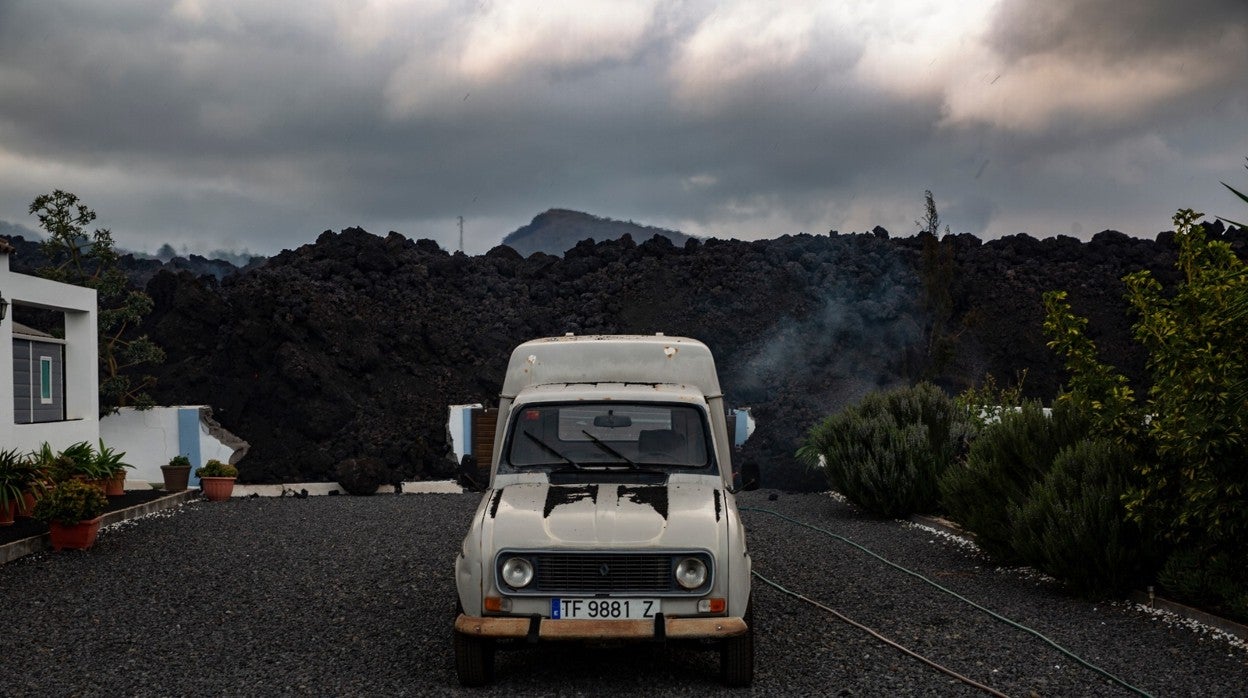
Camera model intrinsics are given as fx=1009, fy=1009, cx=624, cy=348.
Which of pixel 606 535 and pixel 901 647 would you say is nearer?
pixel 606 535

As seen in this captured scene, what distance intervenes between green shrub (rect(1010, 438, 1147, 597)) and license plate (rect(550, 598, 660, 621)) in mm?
5215

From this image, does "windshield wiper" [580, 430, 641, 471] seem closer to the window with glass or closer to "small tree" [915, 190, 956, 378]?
the window with glass

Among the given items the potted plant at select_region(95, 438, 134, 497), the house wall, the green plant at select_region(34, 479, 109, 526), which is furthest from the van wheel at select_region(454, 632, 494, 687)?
the house wall

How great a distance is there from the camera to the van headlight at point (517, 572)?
20.8 ft

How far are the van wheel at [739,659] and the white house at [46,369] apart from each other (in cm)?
1298

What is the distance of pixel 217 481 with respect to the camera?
66.2 ft

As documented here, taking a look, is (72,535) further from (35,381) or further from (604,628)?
(604,628)

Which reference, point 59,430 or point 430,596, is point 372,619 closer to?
point 430,596

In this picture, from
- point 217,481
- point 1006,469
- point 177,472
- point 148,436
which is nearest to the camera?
point 1006,469

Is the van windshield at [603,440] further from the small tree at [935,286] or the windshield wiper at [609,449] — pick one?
the small tree at [935,286]

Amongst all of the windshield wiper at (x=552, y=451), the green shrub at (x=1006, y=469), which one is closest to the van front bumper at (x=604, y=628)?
the windshield wiper at (x=552, y=451)

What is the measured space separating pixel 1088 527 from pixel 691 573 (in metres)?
5.02

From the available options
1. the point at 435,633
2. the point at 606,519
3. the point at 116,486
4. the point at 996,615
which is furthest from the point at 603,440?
the point at 116,486

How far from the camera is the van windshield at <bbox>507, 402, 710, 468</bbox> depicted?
742cm
